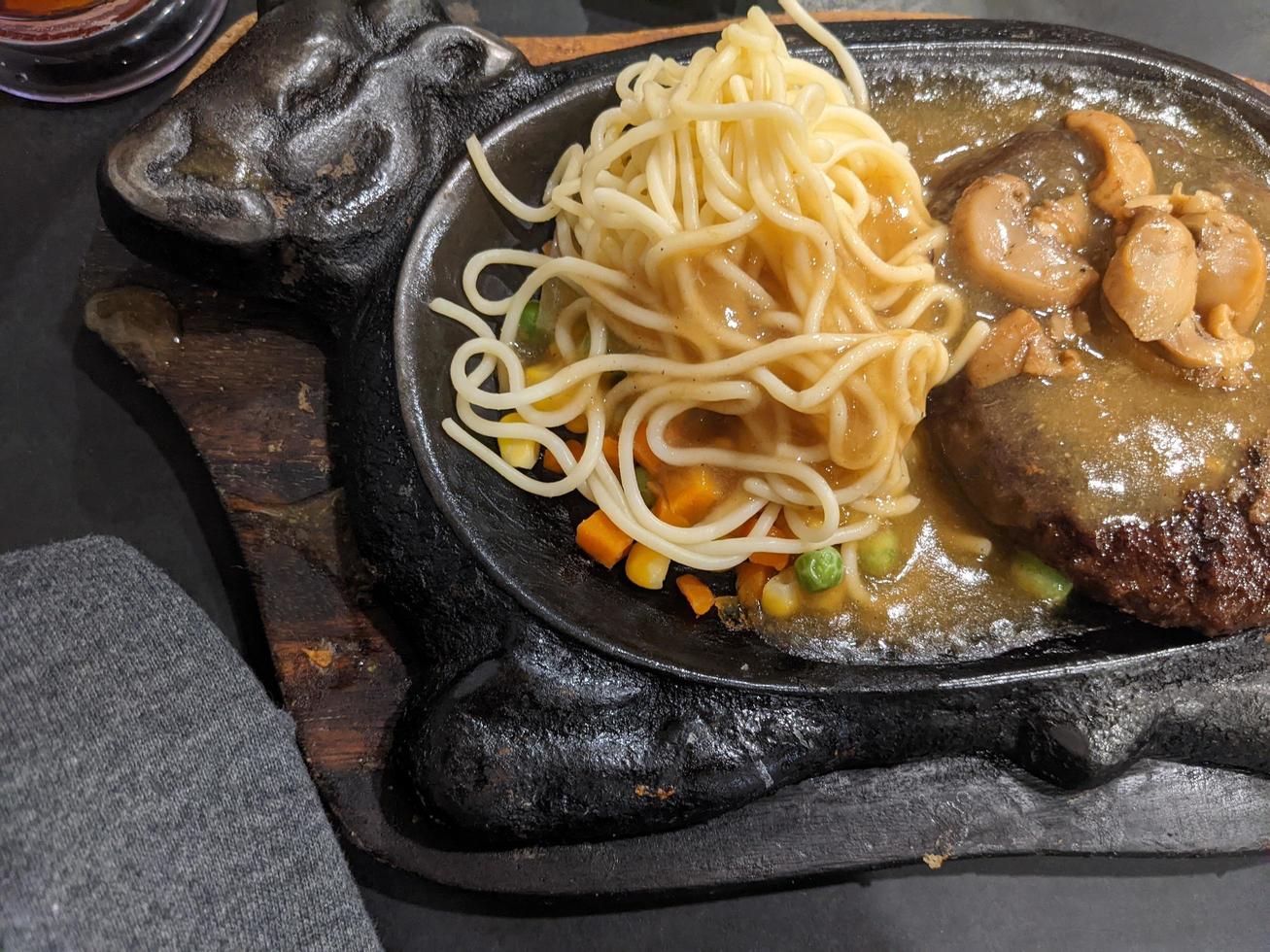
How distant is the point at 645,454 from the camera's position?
2391 millimetres

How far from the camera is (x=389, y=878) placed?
8.64 ft

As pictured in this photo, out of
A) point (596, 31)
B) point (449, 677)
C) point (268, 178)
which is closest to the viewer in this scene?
point (449, 677)

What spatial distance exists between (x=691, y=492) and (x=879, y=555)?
581mm

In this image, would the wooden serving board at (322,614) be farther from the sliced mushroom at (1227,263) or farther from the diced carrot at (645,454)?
the sliced mushroom at (1227,263)

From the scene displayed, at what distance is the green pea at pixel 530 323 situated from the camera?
252 centimetres

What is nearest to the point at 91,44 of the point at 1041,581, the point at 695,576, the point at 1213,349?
the point at 695,576

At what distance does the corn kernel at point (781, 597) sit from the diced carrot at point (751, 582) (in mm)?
28

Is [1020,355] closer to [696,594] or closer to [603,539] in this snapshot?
[696,594]

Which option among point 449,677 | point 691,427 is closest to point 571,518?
point 691,427

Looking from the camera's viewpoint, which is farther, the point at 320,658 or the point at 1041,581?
the point at 1041,581

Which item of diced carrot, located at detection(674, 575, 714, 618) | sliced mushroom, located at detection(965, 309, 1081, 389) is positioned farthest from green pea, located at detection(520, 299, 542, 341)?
sliced mushroom, located at detection(965, 309, 1081, 389)

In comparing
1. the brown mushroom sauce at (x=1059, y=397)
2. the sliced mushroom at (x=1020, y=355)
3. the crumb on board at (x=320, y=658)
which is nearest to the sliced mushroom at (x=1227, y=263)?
the brown mushroom sauce at (x=1059, y=397)

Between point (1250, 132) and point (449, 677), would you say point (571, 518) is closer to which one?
point (449, 677)

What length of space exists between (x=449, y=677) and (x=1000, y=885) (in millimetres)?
2099
